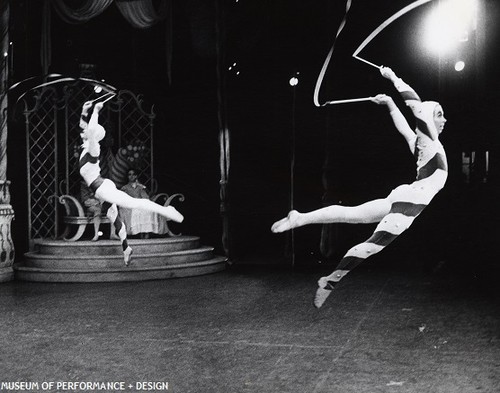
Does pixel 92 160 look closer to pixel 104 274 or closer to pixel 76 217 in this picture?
pixel 104 274

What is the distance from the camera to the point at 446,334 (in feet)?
19.3

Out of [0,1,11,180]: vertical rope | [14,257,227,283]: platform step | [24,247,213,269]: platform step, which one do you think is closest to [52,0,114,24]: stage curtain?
[0,1,11,180]: vertical rope

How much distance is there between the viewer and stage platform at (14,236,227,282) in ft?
30.2

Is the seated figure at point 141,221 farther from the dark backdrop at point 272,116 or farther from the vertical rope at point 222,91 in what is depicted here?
the dark backdrop at point 272,116

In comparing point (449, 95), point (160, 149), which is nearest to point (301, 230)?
point (160, 149)

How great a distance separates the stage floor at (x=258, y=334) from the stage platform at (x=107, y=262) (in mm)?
284

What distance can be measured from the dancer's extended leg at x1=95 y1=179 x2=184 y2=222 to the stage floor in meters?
1.04

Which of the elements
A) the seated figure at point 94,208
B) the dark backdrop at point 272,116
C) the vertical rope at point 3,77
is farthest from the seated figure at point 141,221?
the vertical rope at point 3,77

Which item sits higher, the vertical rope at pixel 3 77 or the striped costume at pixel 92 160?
the vertical rope at pixel 3 77

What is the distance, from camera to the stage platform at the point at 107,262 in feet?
30.2

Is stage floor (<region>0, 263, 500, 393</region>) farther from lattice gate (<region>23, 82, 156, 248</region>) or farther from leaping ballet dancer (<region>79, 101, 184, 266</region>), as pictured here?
lattice gate (<region>23, 82, 156, 248</region>)

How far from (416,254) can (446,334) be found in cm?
526

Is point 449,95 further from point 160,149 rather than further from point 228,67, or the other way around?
point 160,149

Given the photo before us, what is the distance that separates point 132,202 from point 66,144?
5.68 m
